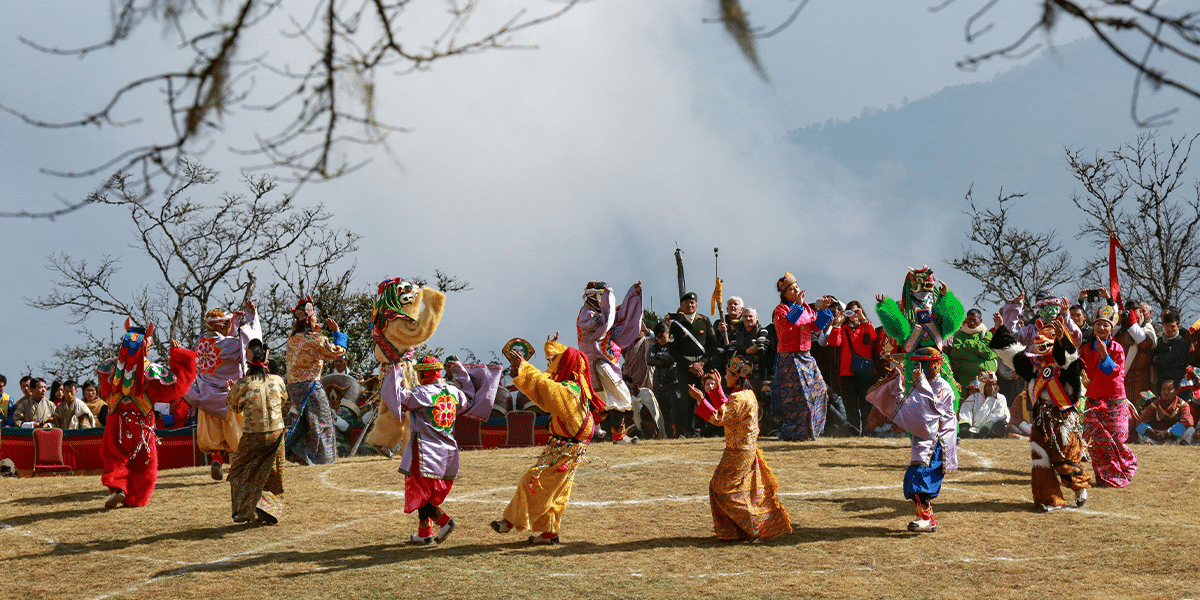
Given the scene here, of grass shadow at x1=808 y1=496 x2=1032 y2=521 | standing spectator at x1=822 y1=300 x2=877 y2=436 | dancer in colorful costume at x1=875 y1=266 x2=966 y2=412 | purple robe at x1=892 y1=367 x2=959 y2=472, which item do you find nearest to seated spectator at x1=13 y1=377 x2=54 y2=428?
→ standing spectator at x1=822 y1=300 x2=877 y2=436

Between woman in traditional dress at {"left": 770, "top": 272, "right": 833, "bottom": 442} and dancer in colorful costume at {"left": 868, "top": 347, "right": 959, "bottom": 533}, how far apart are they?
3.37m

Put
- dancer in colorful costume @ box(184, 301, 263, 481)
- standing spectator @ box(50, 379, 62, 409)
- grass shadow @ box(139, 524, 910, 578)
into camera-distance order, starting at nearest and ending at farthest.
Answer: grass shadow @ box(139, 524, 910, 578)
dancer in colorful costume @ box(184, 301, 263, 481)
standing spectator @ box(50, 379, 62, 409)

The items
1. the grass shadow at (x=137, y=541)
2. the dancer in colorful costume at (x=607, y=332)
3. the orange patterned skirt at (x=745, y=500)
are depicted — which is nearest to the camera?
the orange patterned skirt at (x=745, y=500)

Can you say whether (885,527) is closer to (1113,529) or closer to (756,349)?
(1113,529)

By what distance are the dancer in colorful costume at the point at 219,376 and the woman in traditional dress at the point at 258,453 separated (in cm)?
203

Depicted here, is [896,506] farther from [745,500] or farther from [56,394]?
[56,394]

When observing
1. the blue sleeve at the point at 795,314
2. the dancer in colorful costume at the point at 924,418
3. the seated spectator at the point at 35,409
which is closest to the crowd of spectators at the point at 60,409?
the seated spectator at the point at 35,409

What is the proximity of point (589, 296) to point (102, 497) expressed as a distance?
5424 mm

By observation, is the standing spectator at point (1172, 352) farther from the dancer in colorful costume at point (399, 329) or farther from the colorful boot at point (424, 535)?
the colorful boot at point (424, 535)

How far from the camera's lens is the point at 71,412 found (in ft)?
52.6

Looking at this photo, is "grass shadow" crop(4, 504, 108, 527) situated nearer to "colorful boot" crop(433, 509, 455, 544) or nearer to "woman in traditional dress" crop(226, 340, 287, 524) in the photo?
"woman in traditional dress" crop(226, 340, 287, 524)

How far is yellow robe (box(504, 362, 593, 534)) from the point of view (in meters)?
8.27

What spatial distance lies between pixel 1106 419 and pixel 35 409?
14.3 m

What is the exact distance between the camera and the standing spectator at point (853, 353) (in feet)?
47.4
